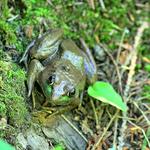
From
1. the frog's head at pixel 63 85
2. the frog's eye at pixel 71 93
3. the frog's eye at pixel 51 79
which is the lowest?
the frog's eye at pixel 71 93

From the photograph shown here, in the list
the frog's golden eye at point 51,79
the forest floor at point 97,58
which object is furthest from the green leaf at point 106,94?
the frog's golden eye at point 51,79

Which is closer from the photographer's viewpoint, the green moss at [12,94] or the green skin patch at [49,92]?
the green moss at [12,94]

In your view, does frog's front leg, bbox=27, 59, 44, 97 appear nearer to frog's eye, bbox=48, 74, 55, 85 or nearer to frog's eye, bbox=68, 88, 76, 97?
frog's eye, bbox=48, 74, 55, 85

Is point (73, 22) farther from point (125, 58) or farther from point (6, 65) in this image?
point (6, 65)

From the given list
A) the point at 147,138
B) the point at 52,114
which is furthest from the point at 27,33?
the point at 147,138

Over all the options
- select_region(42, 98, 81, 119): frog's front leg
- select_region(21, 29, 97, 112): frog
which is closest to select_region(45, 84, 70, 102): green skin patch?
select_region(21, 29, 97, 112): frog

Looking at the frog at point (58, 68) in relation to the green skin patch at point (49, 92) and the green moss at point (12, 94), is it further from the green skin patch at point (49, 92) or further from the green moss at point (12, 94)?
the green moss at point (12, 94)

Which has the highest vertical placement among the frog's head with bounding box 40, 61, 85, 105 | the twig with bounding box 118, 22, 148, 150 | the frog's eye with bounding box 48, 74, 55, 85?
the frog's eye with bounding box 48, 74, 55, 85
